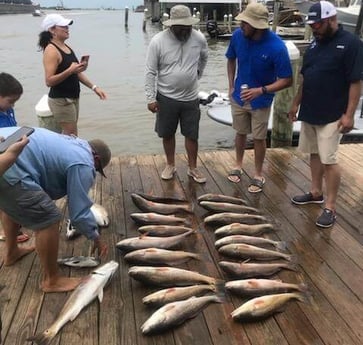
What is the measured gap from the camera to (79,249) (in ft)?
12.3

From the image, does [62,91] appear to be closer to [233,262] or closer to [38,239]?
[38,239]

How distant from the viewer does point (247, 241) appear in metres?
3.75

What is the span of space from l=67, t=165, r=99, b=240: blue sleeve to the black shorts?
2.18 meters

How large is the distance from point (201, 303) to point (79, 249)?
1.29 metres

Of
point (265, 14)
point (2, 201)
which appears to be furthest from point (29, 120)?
point (2, 201)

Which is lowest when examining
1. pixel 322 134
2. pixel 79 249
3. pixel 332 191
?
pixel 79 249

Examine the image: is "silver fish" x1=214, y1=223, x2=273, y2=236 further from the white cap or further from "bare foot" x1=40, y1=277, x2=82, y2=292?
the white cap

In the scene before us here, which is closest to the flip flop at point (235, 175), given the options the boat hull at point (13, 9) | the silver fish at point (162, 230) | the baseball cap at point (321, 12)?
the silver fish at point (162, 230)

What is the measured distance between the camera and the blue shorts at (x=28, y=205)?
276 centimetres

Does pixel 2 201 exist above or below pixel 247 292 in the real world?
above

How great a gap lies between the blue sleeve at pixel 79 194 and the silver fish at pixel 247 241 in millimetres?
1236

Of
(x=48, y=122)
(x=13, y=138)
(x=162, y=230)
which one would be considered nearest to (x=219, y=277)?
(x=162, y=230)

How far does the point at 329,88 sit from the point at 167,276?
7.34ft

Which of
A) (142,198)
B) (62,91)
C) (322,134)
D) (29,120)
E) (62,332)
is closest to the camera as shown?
(62,332)
